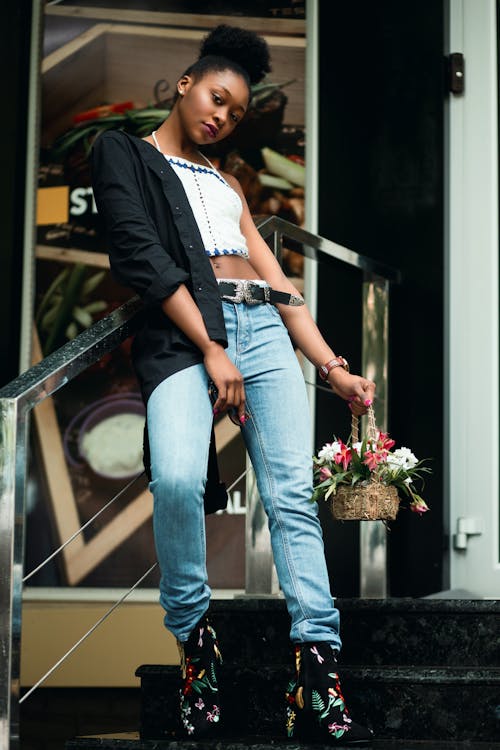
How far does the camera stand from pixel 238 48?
304 cm

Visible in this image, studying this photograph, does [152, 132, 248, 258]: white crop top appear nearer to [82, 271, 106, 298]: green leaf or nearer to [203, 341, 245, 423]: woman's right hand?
[203, 341, 245, 423]: woman's right hand

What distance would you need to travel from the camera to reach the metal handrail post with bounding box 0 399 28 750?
2264 mm

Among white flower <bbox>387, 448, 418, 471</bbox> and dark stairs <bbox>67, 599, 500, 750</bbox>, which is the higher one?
white flower <bbox>387, 448, 418, 471</bbox>

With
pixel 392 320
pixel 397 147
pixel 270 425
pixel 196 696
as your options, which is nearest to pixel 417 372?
pixel 392 320

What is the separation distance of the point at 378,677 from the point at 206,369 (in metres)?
0.91

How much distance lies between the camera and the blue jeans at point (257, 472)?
2.61m

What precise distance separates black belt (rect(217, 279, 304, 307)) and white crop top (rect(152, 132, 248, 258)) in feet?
0.29

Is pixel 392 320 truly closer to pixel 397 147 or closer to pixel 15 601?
pixel 397 147

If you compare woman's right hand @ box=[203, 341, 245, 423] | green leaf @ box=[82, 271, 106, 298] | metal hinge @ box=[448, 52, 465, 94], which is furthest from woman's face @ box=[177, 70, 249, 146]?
green leaf @ box=[82, 271, 106, 298]

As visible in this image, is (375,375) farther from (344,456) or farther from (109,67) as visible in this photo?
(109,67)

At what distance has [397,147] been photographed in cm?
442

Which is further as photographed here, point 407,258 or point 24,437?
point 407,258

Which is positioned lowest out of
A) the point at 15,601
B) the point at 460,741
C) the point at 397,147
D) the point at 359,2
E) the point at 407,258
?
the point at 460,741

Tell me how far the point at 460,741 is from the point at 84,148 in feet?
9.83
